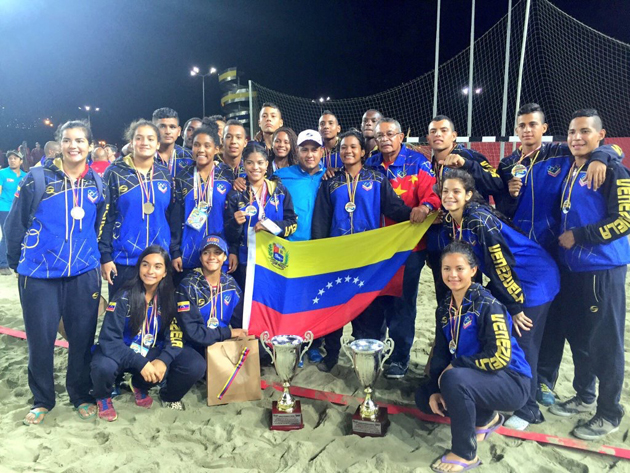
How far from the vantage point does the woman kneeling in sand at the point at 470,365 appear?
269 cm

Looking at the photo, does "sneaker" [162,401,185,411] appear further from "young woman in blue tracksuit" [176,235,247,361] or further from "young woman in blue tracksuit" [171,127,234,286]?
"young woman in blue tracksuit" [171,127,234,286]

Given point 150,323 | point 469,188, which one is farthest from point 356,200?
point 150,323

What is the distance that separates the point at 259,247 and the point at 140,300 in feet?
3.35

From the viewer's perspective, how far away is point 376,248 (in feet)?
12.6

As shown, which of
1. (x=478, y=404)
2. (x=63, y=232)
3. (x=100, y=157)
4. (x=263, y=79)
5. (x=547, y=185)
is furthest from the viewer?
(x=263, y=79)

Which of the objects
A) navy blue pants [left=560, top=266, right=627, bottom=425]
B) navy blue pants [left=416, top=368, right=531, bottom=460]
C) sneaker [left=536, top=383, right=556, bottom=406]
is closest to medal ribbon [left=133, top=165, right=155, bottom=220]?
navy blue pants [left=416, top=368, right=531, bottom=460]

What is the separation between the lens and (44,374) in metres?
3.22

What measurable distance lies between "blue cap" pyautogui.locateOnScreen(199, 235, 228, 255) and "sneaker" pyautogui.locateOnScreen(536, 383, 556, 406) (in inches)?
103

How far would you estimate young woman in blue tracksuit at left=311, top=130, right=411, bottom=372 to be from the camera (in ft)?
12.5

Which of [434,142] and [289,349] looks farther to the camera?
[434,142]

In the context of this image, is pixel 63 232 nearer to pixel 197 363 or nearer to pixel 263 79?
pixel 197 363

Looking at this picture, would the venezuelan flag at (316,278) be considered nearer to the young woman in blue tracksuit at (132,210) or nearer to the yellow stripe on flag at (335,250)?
the yellow stripe on flag at (335,250)

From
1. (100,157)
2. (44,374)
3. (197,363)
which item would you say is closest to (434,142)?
(197,363)

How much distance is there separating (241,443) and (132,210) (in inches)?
71.2
